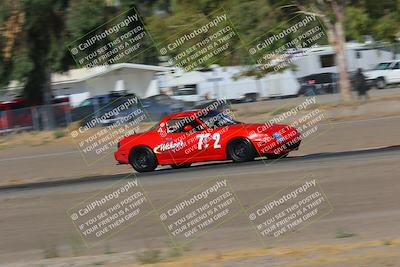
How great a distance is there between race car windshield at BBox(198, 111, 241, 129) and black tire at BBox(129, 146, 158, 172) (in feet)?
4.74

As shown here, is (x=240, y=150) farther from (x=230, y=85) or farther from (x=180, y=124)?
(x=230, y=85)

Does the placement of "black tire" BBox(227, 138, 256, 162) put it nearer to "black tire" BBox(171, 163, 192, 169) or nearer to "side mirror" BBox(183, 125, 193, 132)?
"side mirror" BBox(183, 125, 193, 132)

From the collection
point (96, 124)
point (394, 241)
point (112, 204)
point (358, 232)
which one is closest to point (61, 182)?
point (112, 204)

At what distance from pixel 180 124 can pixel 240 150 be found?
1479 millimetres

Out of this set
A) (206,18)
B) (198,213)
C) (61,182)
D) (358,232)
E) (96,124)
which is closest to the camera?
(358,232)

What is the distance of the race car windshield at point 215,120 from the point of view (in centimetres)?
1678

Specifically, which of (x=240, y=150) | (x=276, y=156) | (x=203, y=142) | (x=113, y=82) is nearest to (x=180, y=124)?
(x=203, y=142)

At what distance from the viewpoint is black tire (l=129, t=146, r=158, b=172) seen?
57.2ft

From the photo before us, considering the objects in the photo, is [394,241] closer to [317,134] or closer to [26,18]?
[317,134]

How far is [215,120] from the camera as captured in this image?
55.4ft

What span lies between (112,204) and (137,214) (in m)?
1.17

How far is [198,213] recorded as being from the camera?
11586mm

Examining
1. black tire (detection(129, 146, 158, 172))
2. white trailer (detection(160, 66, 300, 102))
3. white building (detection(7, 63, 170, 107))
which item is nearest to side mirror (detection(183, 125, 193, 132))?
black tire (detection(129, 146, 158, 172))

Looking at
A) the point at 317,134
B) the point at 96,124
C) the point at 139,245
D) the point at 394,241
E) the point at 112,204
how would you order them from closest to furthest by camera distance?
the point at 394,241, the point at 139,245, the point at 112,204, the point at 317,134, the point at 96,124
